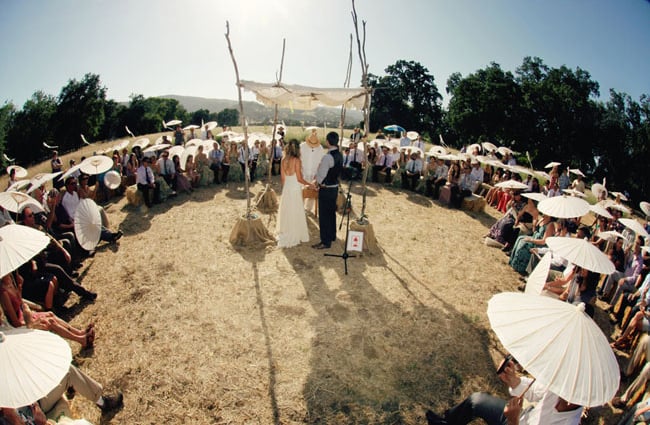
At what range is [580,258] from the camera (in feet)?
13.8

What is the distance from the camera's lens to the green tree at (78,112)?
48938mm

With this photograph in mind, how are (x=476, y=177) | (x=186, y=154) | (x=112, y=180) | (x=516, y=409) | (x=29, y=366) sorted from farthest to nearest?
(x=476, y=177), (x=186, y=154), (x=112, y=180), (x=516, y=409), (x=29, y=366)

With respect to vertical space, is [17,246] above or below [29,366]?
above

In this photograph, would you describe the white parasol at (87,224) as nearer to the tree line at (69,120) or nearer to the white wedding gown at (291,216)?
the white wedding gown at (291,216)

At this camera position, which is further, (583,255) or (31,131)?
(31,131)

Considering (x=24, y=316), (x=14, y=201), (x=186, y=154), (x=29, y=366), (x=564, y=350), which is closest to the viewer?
(x=29, y=366)

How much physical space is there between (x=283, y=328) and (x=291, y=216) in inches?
115

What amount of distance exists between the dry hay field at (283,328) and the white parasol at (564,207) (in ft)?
5.81

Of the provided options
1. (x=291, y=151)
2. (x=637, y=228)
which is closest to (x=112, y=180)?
(x=291, y=151)

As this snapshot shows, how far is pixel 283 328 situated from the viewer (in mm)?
4941

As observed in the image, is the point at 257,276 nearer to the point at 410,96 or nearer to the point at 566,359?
the point at 566,359

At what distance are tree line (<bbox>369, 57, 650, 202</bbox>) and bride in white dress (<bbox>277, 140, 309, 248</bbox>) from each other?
90.8 ft

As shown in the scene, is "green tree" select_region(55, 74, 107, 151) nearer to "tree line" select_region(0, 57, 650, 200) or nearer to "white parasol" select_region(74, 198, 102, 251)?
"tree line" select_region(0, 57, 650, 200)

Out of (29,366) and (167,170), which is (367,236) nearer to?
(29,366)
